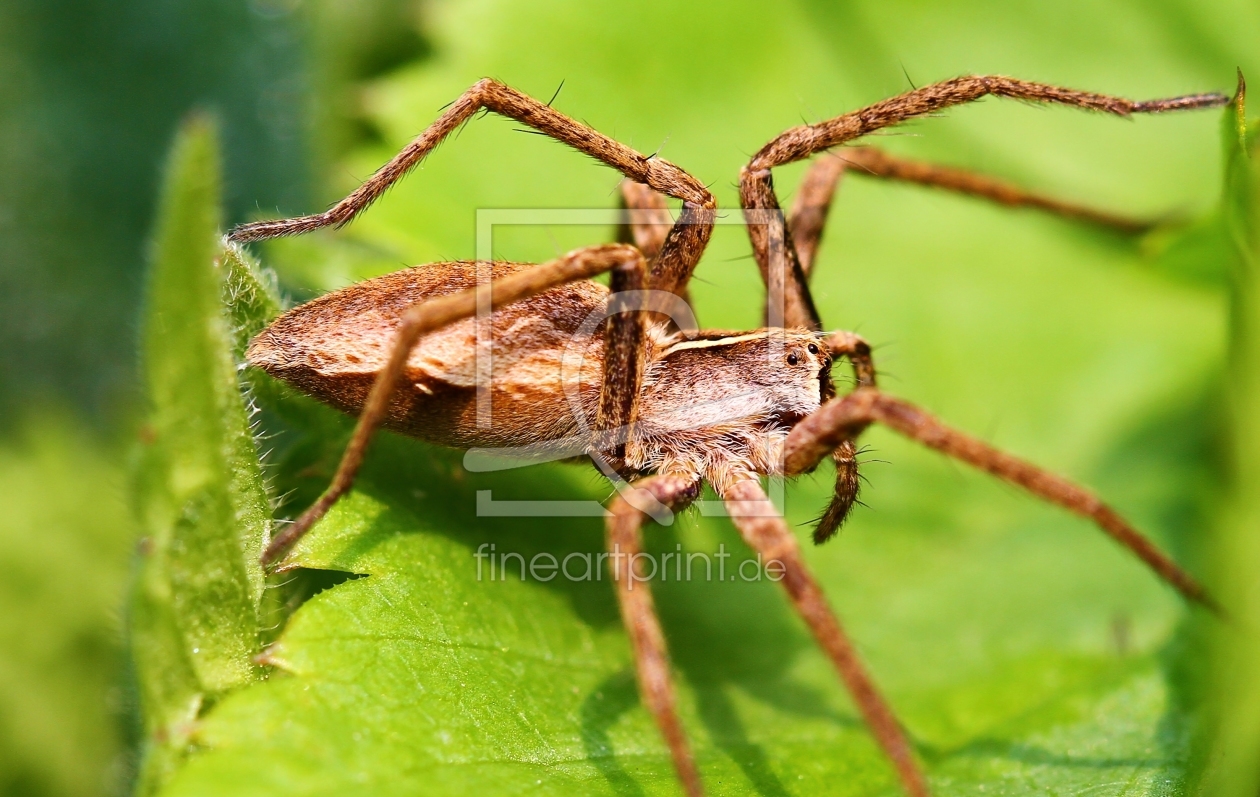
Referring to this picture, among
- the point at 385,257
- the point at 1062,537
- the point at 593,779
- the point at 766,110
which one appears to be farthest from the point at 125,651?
the point at 766,110

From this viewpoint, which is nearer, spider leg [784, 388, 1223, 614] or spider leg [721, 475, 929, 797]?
spider leg [721, 475, 929, 797]

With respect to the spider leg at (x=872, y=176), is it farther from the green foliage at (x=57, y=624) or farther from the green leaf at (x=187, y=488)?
the green foliage at (x=57, y=624)

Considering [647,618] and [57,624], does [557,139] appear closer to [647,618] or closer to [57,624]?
[647,618]

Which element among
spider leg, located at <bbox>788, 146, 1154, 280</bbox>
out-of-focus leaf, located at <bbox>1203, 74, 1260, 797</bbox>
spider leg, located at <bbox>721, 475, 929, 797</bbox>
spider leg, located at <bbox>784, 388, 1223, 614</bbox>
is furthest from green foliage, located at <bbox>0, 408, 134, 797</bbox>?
out-of-focus leaf, located at <bbox>1203, 74, 1260, 797</bbox>

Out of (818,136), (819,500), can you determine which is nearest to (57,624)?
(819,500)

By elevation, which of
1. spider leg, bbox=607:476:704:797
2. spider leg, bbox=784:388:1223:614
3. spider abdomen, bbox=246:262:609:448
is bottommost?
spider leg, bbox=607:476:704:797

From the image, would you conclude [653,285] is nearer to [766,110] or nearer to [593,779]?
[593,779]

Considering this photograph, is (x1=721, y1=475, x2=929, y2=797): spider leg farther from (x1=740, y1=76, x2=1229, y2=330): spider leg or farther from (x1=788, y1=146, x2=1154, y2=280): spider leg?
(x1=788, y1=146, x2=1154, y2=280): spider leg
